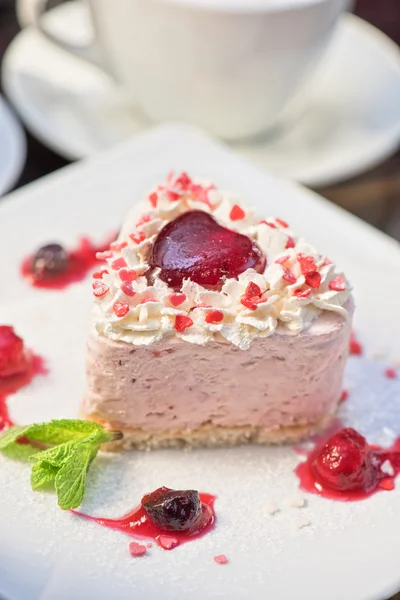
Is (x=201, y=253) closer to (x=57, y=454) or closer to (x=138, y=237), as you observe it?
(x=138, y=237)

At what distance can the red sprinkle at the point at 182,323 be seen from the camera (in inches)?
70.9

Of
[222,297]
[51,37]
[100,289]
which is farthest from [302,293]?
[51,37]

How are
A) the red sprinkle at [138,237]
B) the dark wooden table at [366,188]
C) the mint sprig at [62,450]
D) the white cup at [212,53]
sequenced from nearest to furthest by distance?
the mint sprig at [62,450] → the red sprinkle at [138,237] → the white cup at [212,53] → the dark wooden table at [366,188]

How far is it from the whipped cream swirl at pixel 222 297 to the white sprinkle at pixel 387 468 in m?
0.31

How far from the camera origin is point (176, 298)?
182 centimetres

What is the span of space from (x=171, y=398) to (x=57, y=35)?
149 centimetres

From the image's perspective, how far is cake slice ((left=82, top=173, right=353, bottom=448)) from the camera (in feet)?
5.96

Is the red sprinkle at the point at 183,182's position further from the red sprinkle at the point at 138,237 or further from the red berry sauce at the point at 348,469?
the red berry sauce at the point at 348,469

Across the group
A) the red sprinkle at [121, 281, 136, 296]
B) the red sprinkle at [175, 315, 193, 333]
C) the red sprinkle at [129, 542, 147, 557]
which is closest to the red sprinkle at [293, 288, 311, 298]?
the red sprinkle at [175, 315, 193, 333]

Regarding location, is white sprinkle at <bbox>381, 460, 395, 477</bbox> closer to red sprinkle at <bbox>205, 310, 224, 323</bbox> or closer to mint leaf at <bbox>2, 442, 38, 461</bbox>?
red sprinkle at <bbox>205, 310, 224, 323</bbox>

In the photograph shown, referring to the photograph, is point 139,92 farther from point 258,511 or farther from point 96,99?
point 258,511

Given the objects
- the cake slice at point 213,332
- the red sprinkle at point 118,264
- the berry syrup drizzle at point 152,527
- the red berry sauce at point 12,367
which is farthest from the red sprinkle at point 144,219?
the berry syrup drizzle at point 152,527

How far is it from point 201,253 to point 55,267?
0.53 m

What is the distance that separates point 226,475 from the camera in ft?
6.23
